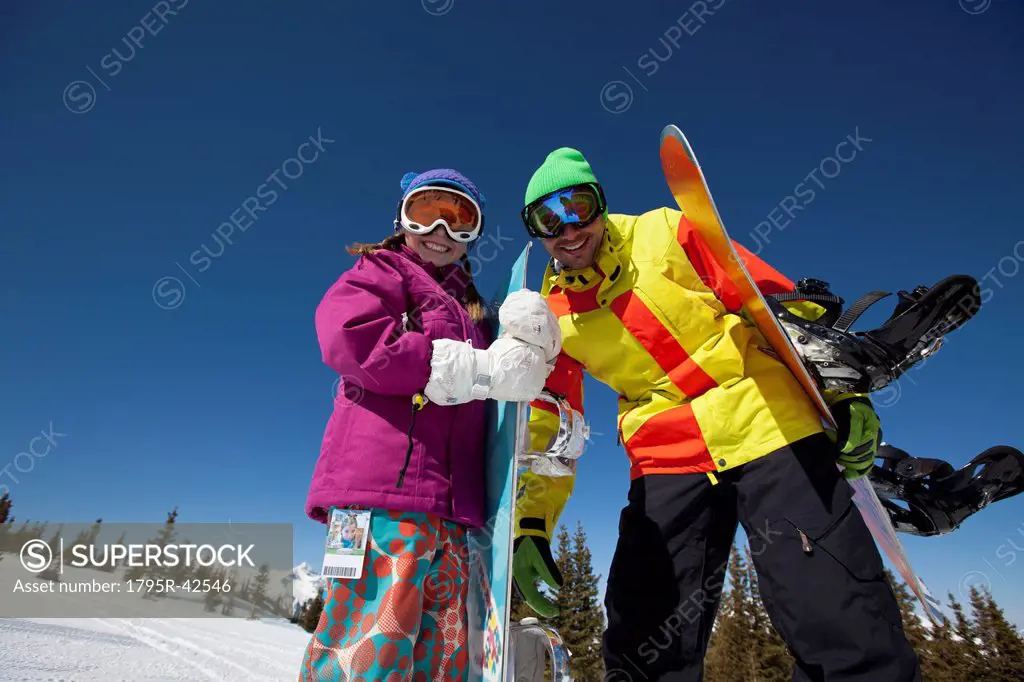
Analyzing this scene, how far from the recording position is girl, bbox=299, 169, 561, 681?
1.99m

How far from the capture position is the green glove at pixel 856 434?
2441mm

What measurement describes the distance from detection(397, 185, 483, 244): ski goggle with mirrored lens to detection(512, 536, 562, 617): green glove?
1.96 meters

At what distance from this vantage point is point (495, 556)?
7.62 feet

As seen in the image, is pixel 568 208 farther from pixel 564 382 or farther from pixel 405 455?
pixel 405 455

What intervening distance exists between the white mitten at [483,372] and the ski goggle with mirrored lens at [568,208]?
1.03 metres

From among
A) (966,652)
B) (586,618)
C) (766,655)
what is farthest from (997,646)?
(586,618)

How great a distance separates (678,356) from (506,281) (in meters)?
1.22

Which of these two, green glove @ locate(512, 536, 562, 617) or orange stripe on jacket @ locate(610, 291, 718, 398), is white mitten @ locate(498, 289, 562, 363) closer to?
orange stripe on jacket @ locate(610, 291, 718, 398)

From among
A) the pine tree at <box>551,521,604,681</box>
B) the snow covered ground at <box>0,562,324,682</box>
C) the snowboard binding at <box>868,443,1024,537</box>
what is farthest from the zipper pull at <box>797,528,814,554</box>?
the pine tree at <box>551,521,604,681</box>

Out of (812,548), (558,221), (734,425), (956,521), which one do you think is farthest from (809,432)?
(558,221)

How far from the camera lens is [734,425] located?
2555mm

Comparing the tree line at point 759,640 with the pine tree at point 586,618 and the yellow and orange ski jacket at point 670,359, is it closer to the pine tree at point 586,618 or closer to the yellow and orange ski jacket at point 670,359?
the pine tree at point 586,618

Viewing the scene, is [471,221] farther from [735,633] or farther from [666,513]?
[735,633]

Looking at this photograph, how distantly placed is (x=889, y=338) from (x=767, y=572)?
1236 mm
